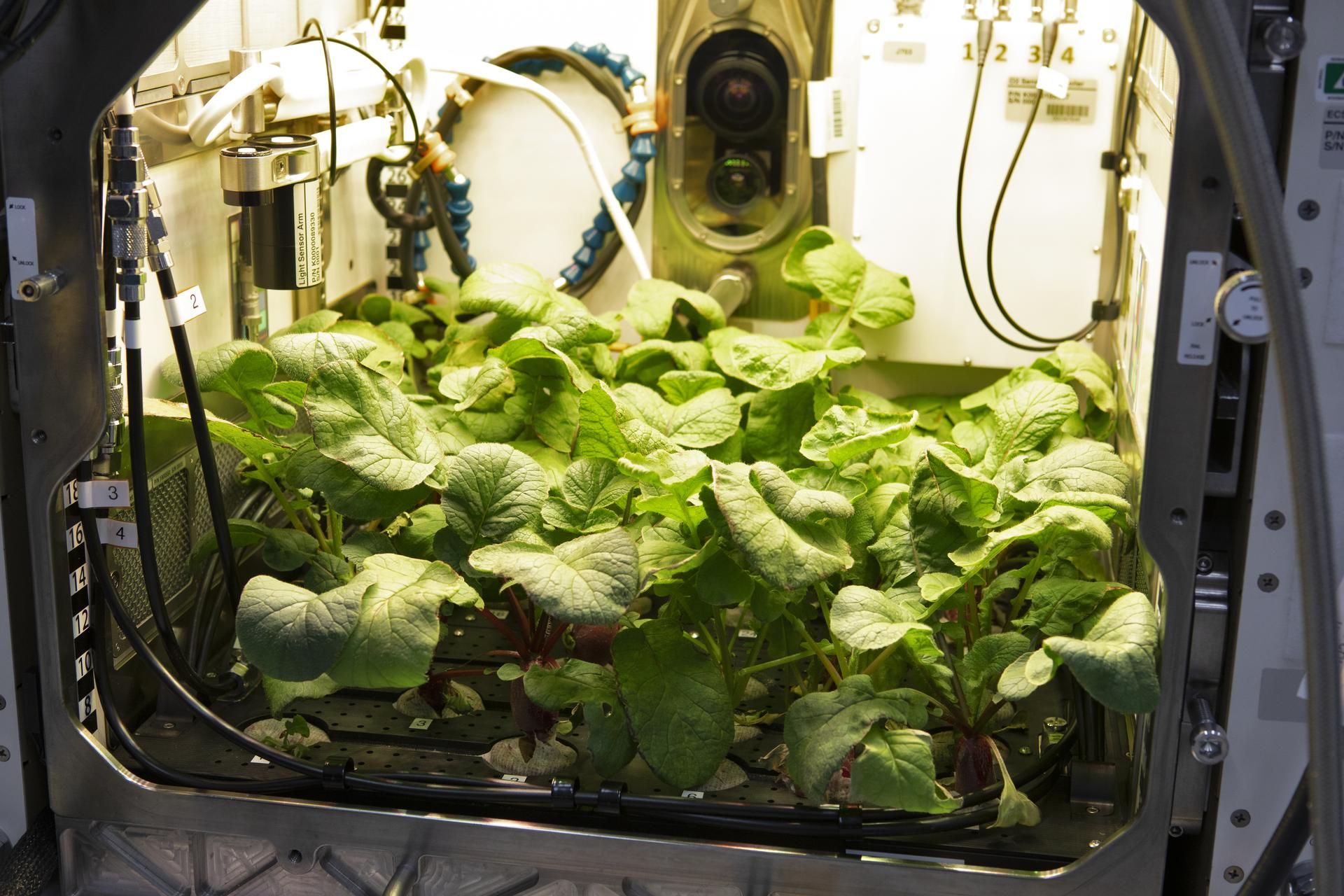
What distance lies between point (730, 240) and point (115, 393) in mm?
1359

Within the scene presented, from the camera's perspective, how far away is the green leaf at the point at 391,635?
1404 mm

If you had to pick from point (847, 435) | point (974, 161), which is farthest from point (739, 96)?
point (847, 435)

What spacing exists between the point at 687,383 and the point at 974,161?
768 mm

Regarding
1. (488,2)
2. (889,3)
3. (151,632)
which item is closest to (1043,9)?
(889,3)

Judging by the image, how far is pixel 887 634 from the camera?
55.2 inches

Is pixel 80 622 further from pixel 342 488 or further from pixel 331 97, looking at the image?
pixel 331 97

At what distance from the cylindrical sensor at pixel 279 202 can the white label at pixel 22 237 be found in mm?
380

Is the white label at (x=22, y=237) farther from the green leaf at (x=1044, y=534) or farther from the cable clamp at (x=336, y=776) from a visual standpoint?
the green leaf at (x=1044, y=534)

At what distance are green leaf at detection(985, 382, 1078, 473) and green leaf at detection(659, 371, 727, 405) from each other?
42 cm

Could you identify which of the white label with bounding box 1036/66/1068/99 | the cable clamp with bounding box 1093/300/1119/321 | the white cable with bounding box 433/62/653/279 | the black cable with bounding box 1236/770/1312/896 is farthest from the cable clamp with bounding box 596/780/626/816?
the white label with bounding box 1036/66/1068/99

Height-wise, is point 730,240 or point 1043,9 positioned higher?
point 1043,9

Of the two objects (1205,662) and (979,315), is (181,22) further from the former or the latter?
(979,315)

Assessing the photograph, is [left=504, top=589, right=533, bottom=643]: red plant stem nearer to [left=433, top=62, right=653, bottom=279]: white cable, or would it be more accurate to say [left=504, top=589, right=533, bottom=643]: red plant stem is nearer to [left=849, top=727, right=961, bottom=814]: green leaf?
[left=849, top=727, right=961, bottom=814]: green leaf

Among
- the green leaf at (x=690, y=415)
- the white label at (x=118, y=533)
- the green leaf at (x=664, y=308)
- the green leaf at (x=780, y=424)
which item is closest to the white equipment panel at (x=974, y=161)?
the green leaf at (x=664, y=308)
